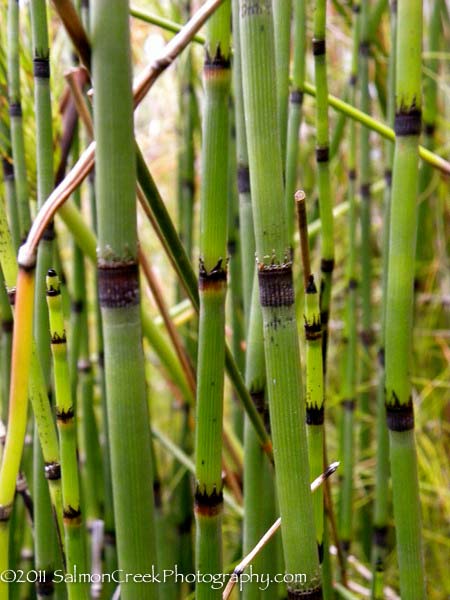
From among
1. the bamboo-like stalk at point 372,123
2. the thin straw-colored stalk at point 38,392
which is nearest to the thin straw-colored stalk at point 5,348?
the thin straw-colored stalk at point 38,392

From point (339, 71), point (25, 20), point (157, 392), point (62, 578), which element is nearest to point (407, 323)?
point (62, 578)

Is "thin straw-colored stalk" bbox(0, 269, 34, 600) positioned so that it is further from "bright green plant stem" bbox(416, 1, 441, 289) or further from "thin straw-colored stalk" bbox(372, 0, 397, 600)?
"bright green plant stem" bbox(416, 1, 441, 289)

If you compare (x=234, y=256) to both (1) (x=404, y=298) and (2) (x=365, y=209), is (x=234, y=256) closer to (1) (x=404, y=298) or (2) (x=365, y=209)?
(2) (x=365, y=209)

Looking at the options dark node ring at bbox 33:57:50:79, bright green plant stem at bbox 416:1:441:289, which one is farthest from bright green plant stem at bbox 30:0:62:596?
bright green plant stem at bbox 416:1:441:289

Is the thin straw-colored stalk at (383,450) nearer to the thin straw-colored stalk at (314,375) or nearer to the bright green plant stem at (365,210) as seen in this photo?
the bright green plant stem at (365,210)

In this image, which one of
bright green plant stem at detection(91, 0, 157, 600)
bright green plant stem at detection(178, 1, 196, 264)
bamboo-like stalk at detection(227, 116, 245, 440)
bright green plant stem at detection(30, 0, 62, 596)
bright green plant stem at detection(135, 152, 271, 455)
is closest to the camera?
bright green plant stem at detection(91, 0, 157, 600)

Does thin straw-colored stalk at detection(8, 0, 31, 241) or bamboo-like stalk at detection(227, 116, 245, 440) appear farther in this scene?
bamboo-like stalk at detection(227, 116, 245, 440)

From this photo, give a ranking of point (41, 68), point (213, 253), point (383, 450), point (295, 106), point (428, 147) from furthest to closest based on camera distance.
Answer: point (428, 147) < point (383, 450) < point (295, 106) < point (41, 68) < point (213, 253)

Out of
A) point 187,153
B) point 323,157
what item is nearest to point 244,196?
point 323,157
